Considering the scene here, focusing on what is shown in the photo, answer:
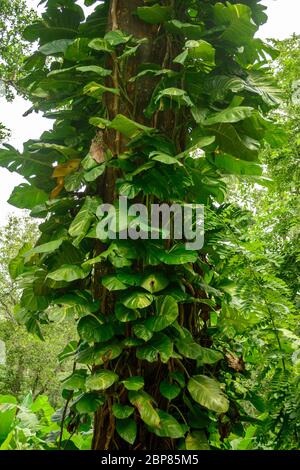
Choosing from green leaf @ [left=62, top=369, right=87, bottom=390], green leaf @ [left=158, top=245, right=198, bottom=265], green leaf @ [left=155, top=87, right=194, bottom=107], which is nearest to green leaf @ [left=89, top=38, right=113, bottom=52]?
green leaf @ [left=155, top=87, right=194, bottom=107]

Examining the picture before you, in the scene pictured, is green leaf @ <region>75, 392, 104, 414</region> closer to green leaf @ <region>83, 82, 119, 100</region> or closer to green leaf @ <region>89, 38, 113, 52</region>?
green leaf @ <region>83, 82, 119, 100</region>

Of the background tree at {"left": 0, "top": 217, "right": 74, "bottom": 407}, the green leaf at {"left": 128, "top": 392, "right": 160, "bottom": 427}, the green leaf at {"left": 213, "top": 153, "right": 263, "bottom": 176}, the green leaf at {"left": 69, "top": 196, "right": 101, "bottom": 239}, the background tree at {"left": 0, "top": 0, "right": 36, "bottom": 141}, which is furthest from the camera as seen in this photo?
the background tree at {"left": 0, "top": 217, "right": 74, "bottom": 407}

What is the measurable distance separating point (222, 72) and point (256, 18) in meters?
0.38

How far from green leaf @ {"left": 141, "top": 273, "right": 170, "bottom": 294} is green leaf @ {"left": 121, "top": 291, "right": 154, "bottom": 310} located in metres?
0.02

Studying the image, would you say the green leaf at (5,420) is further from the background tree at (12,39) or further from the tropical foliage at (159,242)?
the background tree at (12,39)

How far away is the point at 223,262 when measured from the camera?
5.04ft

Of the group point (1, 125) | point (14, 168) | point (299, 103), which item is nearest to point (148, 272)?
point (14, 168)

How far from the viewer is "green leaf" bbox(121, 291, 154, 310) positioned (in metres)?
1.32

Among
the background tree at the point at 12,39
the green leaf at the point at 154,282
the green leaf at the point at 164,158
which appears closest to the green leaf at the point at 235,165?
the green leaf at the point at 164,158

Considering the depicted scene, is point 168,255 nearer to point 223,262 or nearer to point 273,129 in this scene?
point 223,262

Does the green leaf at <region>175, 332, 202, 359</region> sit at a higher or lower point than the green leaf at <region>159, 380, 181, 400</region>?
higher

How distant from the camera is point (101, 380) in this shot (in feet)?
4.22

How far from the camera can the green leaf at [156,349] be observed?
1.29 meters

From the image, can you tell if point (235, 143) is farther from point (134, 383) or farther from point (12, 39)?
point (12, 39)
